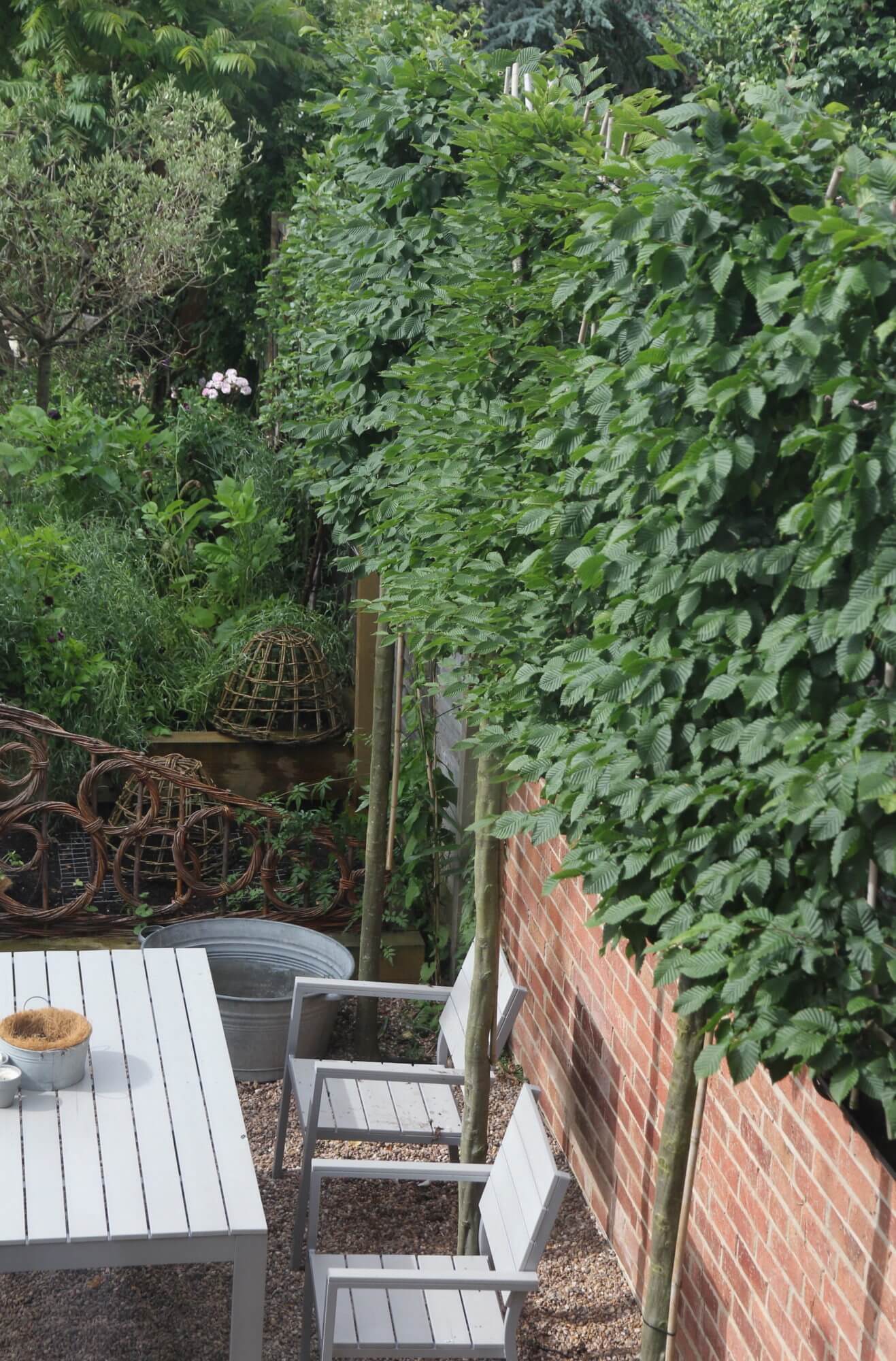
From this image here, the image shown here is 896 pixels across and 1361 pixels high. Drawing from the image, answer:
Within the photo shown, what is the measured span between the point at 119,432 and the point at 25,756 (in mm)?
2784

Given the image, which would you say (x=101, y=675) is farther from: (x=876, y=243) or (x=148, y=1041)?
(x=876, y=243)

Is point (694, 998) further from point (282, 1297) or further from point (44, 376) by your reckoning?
point (44, 376)

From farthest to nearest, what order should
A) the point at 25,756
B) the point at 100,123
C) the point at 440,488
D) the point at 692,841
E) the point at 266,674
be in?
the point at 100,123 < the point at 266,674 < the point at 25,756 < the point at 440,488 < the point at 692,841

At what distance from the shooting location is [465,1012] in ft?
12.9

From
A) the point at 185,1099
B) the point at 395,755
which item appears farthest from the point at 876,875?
the point at 395,755

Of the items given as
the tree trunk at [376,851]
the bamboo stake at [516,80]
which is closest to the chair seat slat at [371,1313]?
the tree trunk at [376,851]

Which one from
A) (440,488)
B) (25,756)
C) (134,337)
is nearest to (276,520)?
(25,756)

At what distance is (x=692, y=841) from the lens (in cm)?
180

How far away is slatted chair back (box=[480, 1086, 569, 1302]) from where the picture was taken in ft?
9.14

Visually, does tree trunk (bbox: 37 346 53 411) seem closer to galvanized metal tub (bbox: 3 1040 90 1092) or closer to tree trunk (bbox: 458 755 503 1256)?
tree trunk (bbox: 458 755 503 1256)

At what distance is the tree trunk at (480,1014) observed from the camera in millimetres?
3482

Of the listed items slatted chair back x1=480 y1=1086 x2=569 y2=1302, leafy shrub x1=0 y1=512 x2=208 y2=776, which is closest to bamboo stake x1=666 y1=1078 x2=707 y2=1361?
slatted chair back x1=480 y1=1086 x2=569 y2=1302

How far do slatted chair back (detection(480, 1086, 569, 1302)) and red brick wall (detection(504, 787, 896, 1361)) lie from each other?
0.37 metres

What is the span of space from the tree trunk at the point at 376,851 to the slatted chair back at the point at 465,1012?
586 mm
